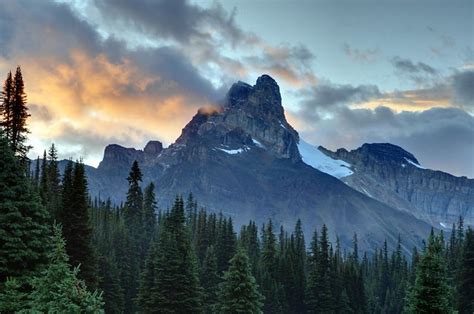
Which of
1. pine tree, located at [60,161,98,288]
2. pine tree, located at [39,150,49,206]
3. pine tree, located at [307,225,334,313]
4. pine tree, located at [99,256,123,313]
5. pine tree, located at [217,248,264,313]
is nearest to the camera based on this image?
pine tree, located at [217,248,264,313]

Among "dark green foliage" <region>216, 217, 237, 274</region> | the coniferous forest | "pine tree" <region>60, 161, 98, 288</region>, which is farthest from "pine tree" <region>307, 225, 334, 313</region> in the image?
"pine tree" <region>60, 161, 98, 288</region>

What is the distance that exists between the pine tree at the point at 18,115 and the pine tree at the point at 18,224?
2867 cm

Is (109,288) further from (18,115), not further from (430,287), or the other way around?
(430,287)

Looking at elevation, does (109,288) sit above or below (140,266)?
below

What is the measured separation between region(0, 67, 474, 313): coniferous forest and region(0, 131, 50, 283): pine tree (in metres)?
0.05

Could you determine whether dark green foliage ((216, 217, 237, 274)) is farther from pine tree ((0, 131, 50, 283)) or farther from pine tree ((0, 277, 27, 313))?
pine tree ((0, 277, 27, 313))

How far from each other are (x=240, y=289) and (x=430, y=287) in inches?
608

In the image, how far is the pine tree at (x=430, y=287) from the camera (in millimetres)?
29891

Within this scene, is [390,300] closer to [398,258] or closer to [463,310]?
[398,258]

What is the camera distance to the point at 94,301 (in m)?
15.1

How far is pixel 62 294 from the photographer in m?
15.2

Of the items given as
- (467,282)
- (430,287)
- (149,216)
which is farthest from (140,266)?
(430,287)

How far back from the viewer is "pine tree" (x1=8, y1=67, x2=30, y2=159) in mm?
55094

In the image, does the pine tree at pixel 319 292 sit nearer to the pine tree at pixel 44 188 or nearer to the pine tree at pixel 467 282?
the pine tree at pixel 467 282
